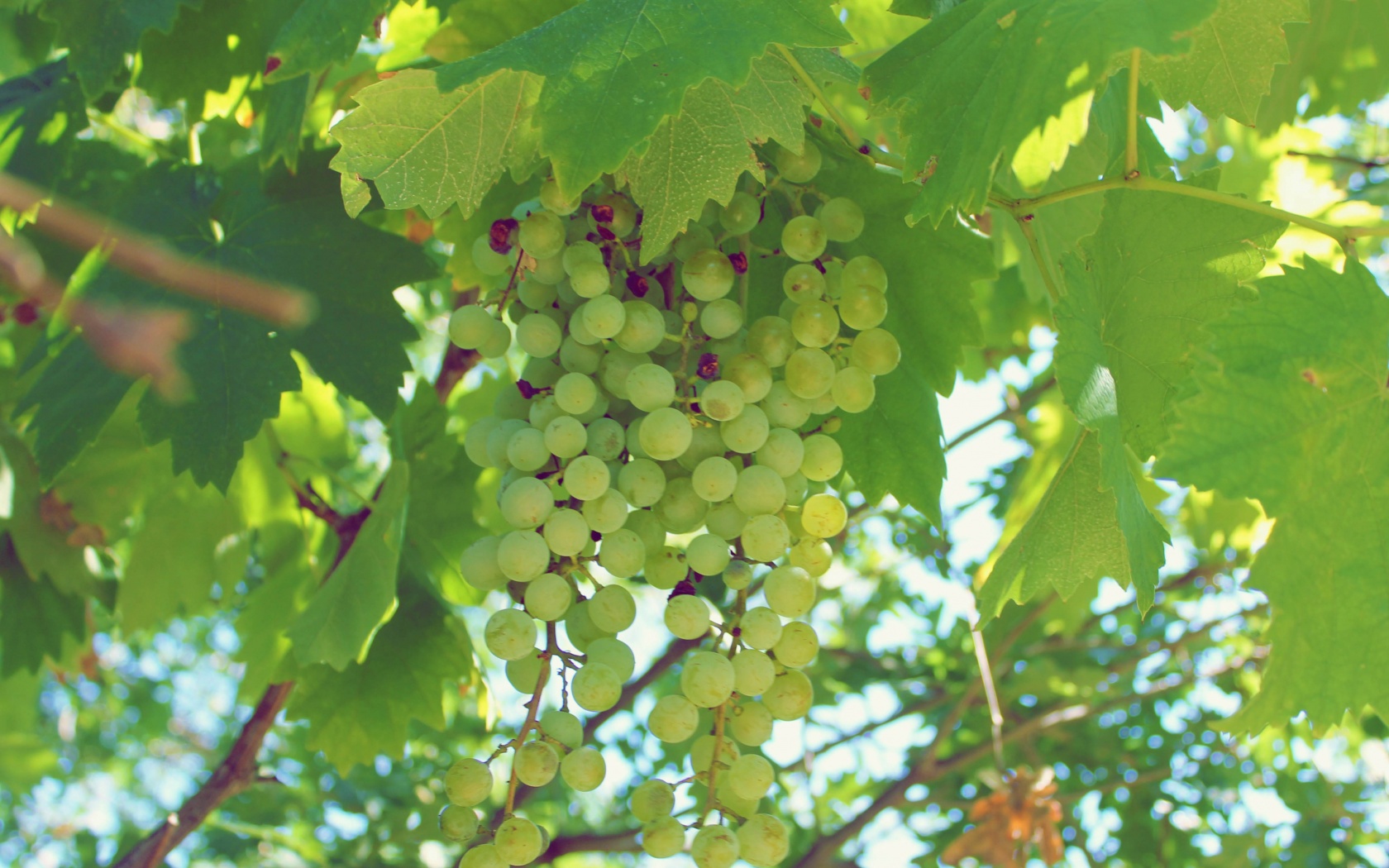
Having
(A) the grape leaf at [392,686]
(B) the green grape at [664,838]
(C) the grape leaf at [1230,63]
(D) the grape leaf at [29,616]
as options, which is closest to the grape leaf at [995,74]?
(C) the grape leaf at [1230,63]

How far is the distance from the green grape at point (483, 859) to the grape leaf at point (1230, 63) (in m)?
0.83

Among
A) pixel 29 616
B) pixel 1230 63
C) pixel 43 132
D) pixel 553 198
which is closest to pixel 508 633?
pixel 553 198

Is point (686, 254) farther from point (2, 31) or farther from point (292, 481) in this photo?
point (2, 31)

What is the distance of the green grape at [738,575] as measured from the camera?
2.83ft

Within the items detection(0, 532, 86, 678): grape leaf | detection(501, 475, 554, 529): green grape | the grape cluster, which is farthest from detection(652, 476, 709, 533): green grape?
detection(0, 532, 86, 678): grape leaf

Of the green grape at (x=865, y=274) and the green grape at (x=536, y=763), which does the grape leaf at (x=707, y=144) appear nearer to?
the green grape at (x=865, y=274)

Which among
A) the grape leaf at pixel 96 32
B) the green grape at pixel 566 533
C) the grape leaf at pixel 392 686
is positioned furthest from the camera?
the grape leaf at pixel 392 686

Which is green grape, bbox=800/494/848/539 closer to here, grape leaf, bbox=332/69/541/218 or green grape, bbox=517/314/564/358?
green grape, bbox=517/314/564/358

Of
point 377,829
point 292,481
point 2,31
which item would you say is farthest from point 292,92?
point 377,829

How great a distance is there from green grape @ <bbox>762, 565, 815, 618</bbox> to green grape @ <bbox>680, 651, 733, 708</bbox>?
87mm

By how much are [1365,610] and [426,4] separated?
3.57 ft

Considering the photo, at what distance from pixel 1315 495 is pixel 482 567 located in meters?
0.64

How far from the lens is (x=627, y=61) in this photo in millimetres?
780

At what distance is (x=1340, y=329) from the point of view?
818mm
